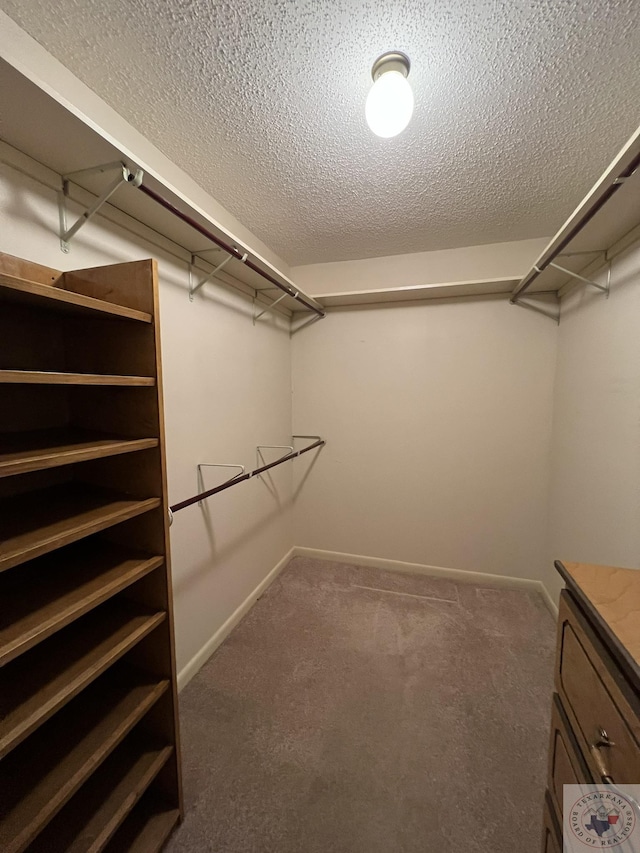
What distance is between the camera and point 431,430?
8.45ft

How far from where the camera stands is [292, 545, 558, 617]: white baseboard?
7.92 feet

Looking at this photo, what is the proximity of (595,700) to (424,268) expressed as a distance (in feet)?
8.20

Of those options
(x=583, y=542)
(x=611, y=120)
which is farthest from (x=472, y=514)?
(x=611, y=120)

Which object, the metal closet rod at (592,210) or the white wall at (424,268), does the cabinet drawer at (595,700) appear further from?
the white wall at (424,268)

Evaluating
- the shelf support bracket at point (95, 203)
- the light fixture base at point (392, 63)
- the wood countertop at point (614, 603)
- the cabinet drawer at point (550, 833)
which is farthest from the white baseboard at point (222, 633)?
the light fixture base at point (392, 63)

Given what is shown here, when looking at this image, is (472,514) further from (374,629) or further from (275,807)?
(275,807)

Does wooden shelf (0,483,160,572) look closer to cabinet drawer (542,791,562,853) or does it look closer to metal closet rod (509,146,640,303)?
cabinet drawer (542,791,562,853)

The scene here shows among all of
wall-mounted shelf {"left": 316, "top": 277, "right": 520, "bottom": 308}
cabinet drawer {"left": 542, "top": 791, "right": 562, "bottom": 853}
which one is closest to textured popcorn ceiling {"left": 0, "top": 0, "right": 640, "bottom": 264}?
wall-mounted shelf {"left": 316, "top": 277, "right": 520, "bottom": 308}

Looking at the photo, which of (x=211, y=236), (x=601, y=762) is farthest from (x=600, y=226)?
(x=601, y=762)

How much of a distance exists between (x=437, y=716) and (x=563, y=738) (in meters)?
0.85

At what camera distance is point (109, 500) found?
3.22 feet

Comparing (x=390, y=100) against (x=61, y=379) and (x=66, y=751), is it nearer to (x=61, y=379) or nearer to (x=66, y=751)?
(x=61, y=379)

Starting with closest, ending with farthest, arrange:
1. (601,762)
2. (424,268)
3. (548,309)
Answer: (601,762), (548,309), (424,268)

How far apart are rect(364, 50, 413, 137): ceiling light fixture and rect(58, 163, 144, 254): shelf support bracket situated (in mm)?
778
